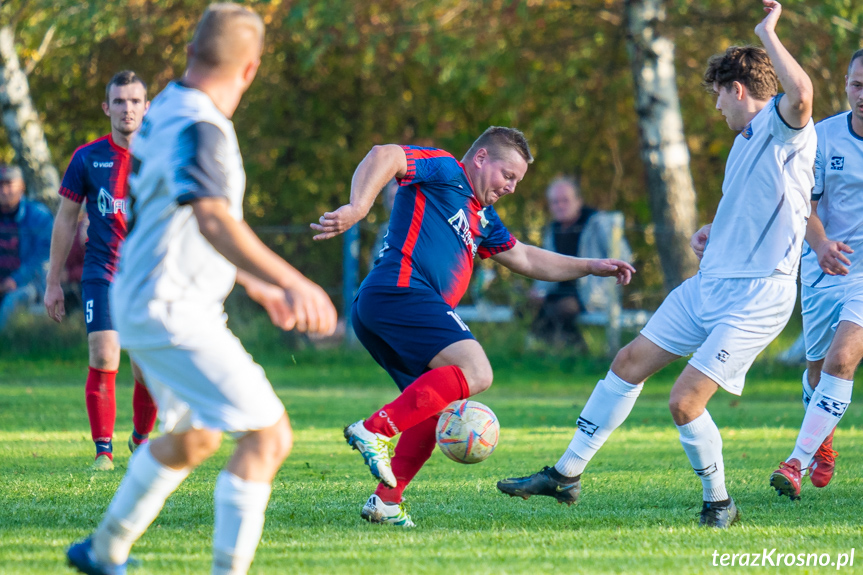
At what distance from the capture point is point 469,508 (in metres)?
5.19

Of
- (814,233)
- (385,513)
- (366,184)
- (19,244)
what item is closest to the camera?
(366,184)

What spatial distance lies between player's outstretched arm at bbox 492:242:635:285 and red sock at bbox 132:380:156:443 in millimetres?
2702

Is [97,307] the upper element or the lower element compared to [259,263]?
lower

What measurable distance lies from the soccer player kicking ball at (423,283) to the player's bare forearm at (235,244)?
1352 millimetres

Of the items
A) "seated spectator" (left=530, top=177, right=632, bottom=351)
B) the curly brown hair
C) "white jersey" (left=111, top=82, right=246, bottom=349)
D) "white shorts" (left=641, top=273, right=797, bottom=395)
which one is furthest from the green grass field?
"seated spectator" (left=530, top=177, right=632, bottom=351)

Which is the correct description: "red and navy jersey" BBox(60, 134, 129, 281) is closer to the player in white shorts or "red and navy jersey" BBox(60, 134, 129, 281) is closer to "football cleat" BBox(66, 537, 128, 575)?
"football cleat" BBox(66, 537, 128, 575)

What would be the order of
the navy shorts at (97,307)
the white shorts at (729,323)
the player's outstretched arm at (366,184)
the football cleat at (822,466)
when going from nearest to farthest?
the player's outstretched arm at (366,184) → the white shorts at (729,323) → the football cleat at (822,466) → the navy shorts at (97,307)

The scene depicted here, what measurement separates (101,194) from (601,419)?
3660 mm

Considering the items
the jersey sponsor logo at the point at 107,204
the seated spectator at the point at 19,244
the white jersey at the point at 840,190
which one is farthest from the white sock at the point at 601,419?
the seated spectator at the point at 19,244

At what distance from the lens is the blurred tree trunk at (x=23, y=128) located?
15.9 m

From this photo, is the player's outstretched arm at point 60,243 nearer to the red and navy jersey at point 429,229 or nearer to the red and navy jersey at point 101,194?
the red and navy jersey at point 101,194

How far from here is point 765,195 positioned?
16.3 feet

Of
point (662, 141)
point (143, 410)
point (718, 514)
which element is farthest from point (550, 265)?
point (662, 141)

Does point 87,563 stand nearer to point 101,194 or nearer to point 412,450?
point 412,450
